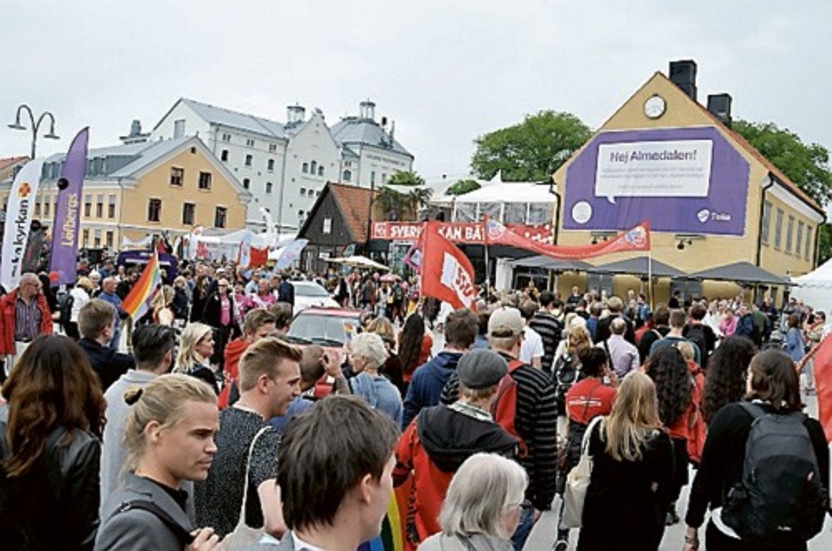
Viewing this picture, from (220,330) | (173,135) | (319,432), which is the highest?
(173,135)

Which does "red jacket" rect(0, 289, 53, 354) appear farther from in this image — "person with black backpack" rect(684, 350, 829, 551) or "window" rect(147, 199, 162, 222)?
"window" rect(147, 199, 162, 222)

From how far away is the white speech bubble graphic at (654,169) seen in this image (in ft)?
109

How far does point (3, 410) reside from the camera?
141 inches

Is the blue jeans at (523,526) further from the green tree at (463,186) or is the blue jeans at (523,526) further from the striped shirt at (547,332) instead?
the green tree at (463,186)

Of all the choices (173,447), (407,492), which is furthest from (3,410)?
(407,492)

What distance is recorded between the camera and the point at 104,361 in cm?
556

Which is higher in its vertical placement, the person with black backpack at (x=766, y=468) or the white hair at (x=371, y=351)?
the white hair at (x=371, y=351)

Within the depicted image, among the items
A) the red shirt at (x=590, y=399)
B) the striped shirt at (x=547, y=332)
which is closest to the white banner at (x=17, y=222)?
the striped shirt at (x=547, y=332)

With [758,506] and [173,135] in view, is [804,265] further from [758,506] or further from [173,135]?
[173,135]

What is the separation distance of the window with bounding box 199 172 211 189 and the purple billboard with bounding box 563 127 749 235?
4178 cm

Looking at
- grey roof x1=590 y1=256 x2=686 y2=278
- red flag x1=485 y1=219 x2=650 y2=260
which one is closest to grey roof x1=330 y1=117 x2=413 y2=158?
grey roof x1=590 y1=256 x2=686 y2=278

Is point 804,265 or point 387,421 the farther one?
point 804,265

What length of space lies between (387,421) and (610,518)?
124 inches

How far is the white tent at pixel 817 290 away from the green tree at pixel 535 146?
43583 millimetres
